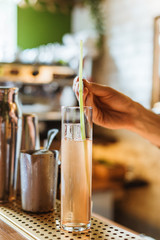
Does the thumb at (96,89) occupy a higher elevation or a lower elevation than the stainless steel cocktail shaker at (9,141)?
higher

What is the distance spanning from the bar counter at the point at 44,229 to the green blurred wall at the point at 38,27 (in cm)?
424

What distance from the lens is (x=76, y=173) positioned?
0.88 meters

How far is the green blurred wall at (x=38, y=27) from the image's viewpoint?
16.5ft

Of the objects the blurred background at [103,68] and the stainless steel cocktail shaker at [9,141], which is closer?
the stainless steel cocktail shaker at [9,141]

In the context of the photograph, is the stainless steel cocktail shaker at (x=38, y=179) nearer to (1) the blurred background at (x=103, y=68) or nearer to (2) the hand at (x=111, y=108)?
(2) the hand at (x=111, y=108)

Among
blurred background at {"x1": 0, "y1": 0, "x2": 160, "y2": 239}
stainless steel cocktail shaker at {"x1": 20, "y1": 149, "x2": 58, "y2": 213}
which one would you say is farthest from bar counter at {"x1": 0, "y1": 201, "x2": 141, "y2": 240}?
blurred background at {"x1": 0, "y1": 0, "x2": 160, "y2": 239}

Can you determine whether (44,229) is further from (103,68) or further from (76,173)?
(103,68)

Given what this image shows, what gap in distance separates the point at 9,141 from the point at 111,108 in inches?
15.0

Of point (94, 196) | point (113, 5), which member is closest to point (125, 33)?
point (113, 5)

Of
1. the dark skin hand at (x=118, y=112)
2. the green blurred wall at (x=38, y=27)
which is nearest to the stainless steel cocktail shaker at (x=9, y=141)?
the dark skin hand at (x=118, y=112)

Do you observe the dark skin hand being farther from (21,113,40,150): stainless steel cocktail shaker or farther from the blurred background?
the blurred background

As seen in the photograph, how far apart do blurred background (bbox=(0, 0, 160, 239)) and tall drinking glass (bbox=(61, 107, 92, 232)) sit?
2.97 m

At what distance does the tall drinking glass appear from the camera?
88cm

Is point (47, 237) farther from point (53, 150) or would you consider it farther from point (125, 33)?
point (125, 33)
